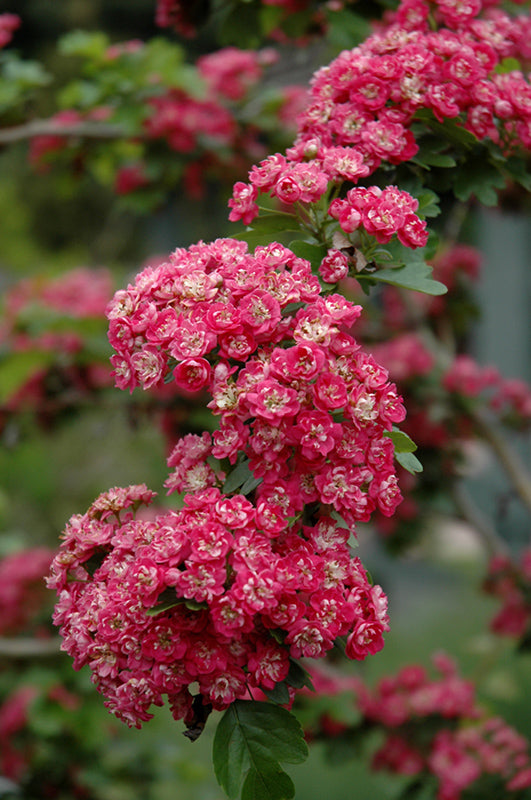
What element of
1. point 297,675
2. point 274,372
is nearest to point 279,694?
point 297,675

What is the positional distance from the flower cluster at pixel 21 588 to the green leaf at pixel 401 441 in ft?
6.59

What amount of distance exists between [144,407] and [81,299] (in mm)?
502

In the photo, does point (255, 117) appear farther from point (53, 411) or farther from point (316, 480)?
point (316, 480)

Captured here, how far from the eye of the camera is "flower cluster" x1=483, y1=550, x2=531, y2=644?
2615 mm

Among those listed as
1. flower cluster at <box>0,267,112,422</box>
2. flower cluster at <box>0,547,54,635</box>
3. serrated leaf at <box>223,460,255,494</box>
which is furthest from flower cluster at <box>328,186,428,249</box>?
flower cluster at <box>0,547,54,635</box>

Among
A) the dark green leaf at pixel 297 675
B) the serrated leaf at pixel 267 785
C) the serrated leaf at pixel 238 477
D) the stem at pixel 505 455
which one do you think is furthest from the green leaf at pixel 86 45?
the serrated leaf at pixel 267 785

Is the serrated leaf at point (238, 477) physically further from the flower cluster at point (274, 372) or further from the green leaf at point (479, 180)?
the green leaf at point (479, 180)

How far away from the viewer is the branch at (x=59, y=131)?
225 cm

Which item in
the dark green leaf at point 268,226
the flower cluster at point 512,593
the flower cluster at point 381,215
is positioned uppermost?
the flower cluster at point 381,215

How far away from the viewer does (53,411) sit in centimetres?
298

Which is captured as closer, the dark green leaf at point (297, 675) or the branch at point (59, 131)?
the dark green leaf at point (297, 675)

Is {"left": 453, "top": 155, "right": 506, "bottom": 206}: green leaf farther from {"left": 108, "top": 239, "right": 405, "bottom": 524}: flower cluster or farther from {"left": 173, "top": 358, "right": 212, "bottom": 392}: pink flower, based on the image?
{"left": 173, "top": 358, "right": 212, "bottom": 392}: pink flower

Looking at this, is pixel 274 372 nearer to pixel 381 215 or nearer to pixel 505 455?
pixel 381 215

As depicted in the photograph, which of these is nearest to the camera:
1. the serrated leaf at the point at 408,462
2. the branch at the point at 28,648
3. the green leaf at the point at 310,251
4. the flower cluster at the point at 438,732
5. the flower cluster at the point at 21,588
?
the serrated leaf at the point at 408,462
